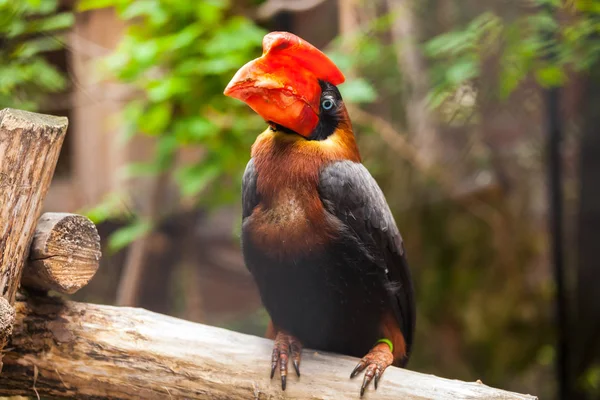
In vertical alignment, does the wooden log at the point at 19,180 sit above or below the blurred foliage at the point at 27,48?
below

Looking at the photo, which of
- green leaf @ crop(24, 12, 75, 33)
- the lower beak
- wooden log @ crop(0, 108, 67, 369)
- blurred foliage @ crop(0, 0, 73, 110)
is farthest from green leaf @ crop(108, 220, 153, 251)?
the lower beak

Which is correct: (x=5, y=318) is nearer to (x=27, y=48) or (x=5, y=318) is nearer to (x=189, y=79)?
(x=27, y=48)

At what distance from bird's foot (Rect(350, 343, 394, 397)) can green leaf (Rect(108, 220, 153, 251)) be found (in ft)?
4.46

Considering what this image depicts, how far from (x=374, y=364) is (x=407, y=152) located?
1.64 m

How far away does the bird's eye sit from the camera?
4.77ft

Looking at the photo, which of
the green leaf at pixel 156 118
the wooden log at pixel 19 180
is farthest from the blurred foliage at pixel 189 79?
the wooden log at pixel 19 180

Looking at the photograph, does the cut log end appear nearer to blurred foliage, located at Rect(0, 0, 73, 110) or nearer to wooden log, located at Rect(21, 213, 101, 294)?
wooden log, located at Rect(21, 213, 101, 294)

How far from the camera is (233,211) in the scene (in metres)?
2.92

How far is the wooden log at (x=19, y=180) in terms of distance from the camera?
139 cm

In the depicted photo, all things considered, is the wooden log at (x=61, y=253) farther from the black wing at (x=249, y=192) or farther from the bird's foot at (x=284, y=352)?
the bird's foot at (x=284, y=352)

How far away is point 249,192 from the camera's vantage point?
1508mm

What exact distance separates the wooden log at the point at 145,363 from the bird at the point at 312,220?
5 cm

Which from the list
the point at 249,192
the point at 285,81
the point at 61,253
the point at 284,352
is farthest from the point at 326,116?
the point at 61,253

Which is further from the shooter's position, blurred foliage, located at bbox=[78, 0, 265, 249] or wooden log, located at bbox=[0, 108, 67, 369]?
blurred foliage, located at bbox=[78, 0, 265, 249]
